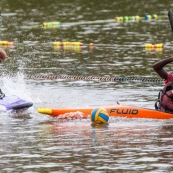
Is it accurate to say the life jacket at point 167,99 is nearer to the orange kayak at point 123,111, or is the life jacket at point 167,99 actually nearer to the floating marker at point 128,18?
the orange kayak at point 123,111

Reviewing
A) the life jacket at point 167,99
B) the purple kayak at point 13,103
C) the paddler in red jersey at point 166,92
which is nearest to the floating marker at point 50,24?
the purple kayak at point 13,103

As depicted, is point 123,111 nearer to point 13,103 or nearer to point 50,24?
point 13,103

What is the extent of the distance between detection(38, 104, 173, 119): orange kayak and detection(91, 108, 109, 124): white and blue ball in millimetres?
680

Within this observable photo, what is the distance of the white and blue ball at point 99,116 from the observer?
18184mm

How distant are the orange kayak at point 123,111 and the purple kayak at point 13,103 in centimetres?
97

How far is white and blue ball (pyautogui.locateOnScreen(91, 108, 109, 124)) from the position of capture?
18.2 meters

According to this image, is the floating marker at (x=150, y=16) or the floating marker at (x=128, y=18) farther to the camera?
the floating marker at (x=150, y=16)

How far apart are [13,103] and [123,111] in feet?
9.18

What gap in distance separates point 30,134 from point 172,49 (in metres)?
16.6

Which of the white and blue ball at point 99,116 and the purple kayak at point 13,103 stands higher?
the purple kayak at point 13,103

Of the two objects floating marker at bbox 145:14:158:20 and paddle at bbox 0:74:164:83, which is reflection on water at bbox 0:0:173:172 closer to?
paddle at bbox 0:74:164:83

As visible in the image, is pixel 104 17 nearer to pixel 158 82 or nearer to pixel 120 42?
pixel 120 42

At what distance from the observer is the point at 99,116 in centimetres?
1817

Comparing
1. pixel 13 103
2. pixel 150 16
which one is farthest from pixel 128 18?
pixel 13 103
